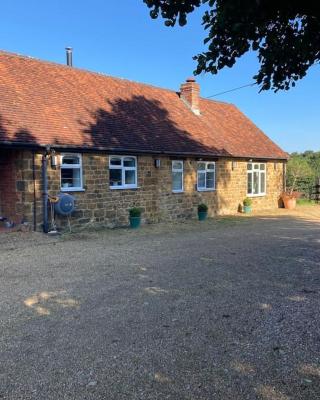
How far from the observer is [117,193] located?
15.3 m

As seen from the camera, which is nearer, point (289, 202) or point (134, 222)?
point (134, 222)

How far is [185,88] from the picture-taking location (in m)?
22.2

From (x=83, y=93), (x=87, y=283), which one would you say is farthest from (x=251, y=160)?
(x=87, y=283)

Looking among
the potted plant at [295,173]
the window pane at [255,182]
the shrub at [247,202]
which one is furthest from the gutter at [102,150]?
→ the potted plant at [295,173]

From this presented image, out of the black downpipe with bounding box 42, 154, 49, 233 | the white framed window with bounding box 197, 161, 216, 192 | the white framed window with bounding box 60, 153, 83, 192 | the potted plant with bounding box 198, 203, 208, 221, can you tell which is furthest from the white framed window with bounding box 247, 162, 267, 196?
the black downpipe with bounding box 42, 154, 49, 233

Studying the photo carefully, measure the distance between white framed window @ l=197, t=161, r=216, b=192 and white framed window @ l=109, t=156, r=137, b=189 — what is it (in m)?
3.83

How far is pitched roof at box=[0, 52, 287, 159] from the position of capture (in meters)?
13.6

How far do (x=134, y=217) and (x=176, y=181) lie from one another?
11.7 feet

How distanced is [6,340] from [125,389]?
68.2 inches

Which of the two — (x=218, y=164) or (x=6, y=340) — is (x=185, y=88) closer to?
(x=218, y=164)

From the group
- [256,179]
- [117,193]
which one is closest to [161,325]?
[117,193]

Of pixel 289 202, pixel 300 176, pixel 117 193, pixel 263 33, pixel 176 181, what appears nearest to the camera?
pixel 263 33

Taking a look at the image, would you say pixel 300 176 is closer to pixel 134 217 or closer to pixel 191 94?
pixel 191 94

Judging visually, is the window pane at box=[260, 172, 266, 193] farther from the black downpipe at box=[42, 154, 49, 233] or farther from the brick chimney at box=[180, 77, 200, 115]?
the black downpipe at box=[42, 154, 49, 233]
